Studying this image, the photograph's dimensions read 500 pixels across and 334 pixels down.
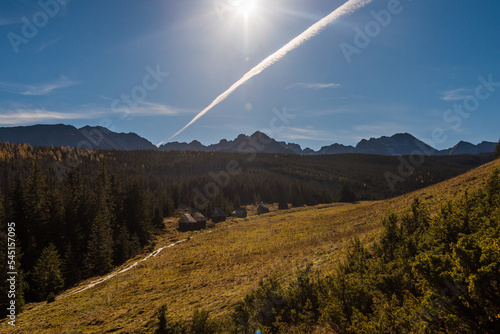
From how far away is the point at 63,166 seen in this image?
553 ft

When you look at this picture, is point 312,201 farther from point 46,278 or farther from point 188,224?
point 46,278

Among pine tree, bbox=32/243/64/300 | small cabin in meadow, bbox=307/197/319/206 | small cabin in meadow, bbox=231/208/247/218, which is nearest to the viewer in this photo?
pine tree, bbox=32/243/64/300

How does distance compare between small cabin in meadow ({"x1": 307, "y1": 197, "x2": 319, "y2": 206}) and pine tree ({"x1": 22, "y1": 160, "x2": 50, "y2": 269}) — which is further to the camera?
small cabin in meadow ({"x1": 307, "y1": 197, "x2": 319, "y2": 206})

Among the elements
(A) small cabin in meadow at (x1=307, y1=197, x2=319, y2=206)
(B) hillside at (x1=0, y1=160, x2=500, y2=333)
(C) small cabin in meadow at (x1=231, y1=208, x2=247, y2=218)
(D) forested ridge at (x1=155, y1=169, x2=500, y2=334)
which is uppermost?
(D) forested ridge at (x1=155, y1=169, x2=500, y2=334)

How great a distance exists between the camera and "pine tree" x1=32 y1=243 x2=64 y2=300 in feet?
95.2

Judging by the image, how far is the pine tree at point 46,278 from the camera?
2902cm

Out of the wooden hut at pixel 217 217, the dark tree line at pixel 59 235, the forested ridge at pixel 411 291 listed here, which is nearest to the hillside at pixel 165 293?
the forested ridge at pixel 411 291

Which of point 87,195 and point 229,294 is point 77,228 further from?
point 229,294

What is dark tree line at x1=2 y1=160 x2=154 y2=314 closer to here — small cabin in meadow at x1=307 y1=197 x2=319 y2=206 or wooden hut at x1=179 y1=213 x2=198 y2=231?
wooden hut at x1=179 y1=213 x2=198 y2=231

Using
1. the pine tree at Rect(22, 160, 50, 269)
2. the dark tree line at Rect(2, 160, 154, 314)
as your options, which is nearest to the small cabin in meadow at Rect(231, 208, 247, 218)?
the dark tree line at Rect(2, 160, 154, 314)

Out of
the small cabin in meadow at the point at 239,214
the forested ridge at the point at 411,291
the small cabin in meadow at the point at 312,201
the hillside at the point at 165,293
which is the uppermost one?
the forested ridge at the point at 411,291

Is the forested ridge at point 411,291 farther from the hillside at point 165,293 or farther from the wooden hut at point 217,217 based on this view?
the wooden hut at point 217,217

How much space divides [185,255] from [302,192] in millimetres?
97309

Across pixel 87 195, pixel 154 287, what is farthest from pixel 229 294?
pixel 87 195
